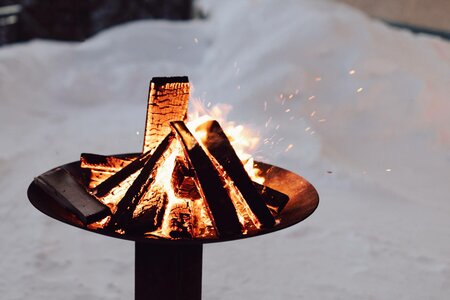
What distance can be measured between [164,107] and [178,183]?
38 centimetres

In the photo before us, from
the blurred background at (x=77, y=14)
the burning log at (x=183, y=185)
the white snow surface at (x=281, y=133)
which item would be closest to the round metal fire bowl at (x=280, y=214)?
the burning log at (x=183, y=185)

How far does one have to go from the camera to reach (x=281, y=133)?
5461mm

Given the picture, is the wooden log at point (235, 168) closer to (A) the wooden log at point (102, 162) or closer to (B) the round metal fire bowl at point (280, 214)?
(B) the round metal fire bowl at point (280, 214)

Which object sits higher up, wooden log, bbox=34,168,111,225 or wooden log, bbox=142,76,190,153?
wooden log, bbox=142,76,190,153

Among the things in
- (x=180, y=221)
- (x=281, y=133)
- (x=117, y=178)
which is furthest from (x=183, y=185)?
(x=281, y=133)

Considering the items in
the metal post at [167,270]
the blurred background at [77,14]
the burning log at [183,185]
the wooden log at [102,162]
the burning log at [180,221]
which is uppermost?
the blurred background at [77,14]

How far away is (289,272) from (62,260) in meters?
1.37

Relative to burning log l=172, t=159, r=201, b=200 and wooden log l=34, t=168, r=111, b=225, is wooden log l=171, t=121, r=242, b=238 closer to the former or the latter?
burning log l=172, t=159, r=201, b=200

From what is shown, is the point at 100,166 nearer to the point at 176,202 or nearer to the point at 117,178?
the point at 117,178

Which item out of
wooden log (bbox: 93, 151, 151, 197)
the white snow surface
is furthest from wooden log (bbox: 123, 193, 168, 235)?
the white snow surface

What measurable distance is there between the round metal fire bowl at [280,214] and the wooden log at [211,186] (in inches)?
3.2

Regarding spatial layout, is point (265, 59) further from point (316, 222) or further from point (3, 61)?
point (3, 61)

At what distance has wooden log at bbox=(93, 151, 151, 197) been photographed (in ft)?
7.73

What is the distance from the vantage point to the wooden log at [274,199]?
→ 2.31 meters
